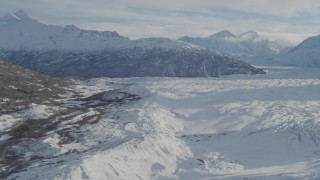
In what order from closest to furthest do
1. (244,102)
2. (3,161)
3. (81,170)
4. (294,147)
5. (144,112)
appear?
(81,170) < (3,161) < (294,147) < (144,112) < (244,102)

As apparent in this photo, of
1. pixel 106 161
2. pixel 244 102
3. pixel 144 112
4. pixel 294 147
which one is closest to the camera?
pixel 106 161

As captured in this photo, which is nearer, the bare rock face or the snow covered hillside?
the snow covered hillside

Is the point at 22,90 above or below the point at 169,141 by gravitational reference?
above

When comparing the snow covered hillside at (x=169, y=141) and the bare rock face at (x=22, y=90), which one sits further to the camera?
the bare rock face at (x=22, y=90)

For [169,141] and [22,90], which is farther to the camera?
[22,90]

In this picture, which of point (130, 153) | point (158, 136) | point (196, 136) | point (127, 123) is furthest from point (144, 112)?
point (130, 153)

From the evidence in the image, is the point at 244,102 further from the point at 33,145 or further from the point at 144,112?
the point at 33,145

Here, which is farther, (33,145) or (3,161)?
(33,145)

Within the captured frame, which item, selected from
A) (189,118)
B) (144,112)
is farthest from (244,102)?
(144,112)
